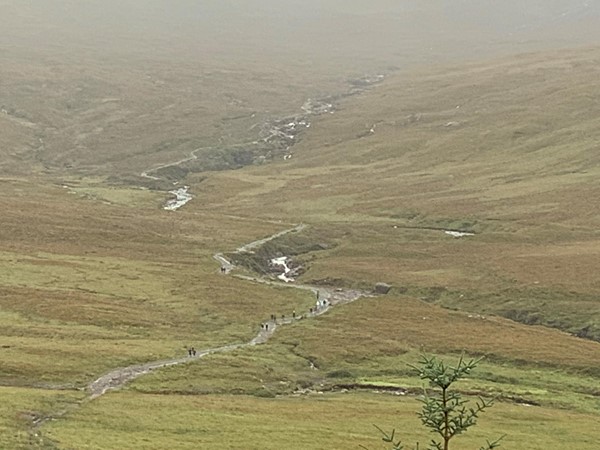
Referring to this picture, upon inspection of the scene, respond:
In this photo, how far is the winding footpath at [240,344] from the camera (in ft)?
258

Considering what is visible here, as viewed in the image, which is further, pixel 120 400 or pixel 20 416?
pixel 120 400

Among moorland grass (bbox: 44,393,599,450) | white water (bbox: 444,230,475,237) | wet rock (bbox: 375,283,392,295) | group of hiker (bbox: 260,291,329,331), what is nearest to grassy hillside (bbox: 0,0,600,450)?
moorland grass (bbox: 44,393,599,450)

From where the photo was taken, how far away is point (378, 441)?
214 feet

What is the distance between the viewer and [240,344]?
99562 mm

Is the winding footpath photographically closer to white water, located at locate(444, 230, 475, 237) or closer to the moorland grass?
the moorland grass

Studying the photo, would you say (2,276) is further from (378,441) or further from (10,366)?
(378,441)

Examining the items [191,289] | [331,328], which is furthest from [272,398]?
[191,289]

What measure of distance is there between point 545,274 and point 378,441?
7240cm

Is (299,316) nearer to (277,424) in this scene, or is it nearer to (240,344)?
(240,344)

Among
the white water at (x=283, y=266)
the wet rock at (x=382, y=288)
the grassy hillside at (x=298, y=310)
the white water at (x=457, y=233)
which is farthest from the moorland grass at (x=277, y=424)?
the white water at (x=457, y=233)

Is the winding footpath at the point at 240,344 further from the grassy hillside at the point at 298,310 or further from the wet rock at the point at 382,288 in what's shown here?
the wet rock at the point at 382,288

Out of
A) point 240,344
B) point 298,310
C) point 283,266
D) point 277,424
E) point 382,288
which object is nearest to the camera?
point 277,424

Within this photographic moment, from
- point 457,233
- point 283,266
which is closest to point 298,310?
point 283,266

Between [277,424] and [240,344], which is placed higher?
[277,424]
